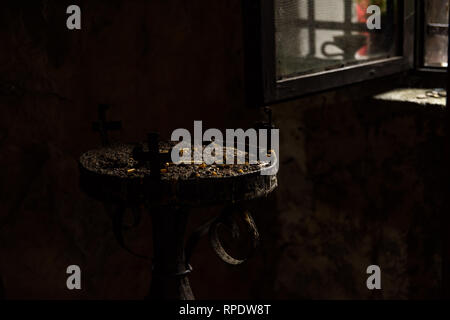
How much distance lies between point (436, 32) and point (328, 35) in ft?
2.05

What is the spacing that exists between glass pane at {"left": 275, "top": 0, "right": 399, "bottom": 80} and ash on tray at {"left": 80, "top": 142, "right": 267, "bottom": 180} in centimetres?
53

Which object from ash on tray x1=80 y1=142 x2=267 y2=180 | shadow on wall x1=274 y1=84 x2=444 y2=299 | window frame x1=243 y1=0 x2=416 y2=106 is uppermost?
window frame x1=243 y1=0 x2=416 y2=106

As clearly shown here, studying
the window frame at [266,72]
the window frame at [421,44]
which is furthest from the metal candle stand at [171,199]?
the window frame at [421,44]

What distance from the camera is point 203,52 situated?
2852 millimetres

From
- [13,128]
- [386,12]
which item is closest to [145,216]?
[13,128]

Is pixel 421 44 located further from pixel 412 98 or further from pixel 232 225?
pixel 232 225

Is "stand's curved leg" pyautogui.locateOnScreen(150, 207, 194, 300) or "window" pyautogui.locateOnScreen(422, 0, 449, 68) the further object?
"window" pyautogui.locateOnScreen(422, 0, 449, 68)

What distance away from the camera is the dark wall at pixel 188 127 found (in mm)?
2514

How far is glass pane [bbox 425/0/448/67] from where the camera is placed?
3.07 m

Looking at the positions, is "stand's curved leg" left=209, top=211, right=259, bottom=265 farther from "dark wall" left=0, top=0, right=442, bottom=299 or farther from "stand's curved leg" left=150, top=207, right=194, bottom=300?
"dark wall" left=0, top=0, right=442, bottom=299

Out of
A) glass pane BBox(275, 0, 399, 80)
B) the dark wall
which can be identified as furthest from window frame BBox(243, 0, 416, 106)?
the dark wall

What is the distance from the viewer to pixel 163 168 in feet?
6.85
